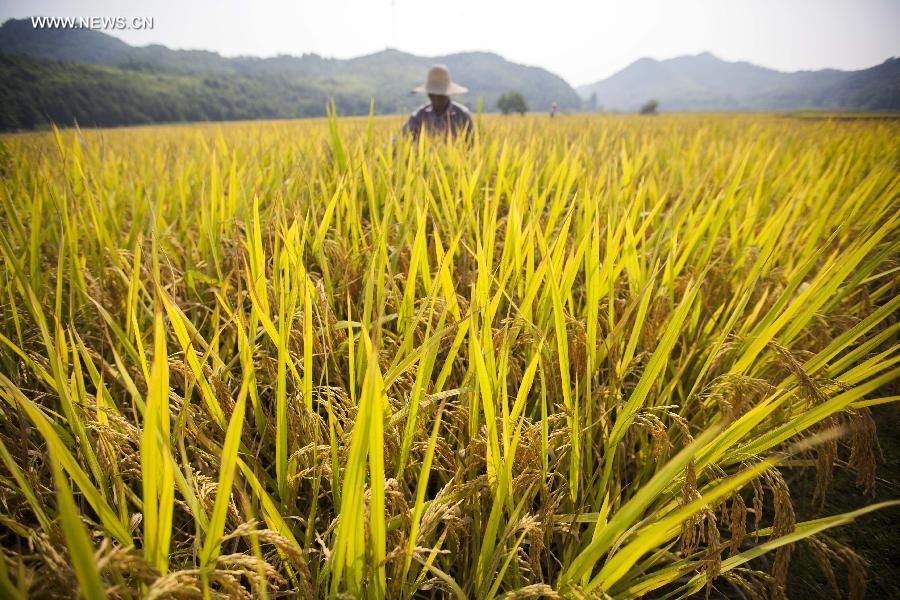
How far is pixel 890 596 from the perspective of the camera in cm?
82

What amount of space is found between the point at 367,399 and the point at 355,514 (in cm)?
14

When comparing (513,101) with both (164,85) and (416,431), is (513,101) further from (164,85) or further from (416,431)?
(416,431)

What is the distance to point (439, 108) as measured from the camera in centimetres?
463

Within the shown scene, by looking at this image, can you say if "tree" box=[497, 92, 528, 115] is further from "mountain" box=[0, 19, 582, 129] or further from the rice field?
the rice field

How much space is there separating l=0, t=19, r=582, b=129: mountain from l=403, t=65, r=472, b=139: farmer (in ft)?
1.20

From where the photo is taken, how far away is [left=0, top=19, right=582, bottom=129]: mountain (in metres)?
21.9

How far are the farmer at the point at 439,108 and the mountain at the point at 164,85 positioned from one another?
366 millimetres

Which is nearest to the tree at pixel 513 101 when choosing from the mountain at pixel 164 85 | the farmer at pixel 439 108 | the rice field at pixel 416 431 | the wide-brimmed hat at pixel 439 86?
the mountain at pixel 164 85

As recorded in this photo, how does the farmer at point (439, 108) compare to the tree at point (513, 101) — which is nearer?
the farmer at point (439, 108)

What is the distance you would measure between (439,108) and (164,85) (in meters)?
64.7

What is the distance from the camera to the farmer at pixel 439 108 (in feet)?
13.8

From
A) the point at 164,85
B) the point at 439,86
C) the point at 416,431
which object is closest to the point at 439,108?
the point at 439,86

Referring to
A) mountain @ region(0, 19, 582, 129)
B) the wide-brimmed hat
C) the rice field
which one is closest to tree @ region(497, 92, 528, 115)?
mountain @ region(0, 19, 582, 129)

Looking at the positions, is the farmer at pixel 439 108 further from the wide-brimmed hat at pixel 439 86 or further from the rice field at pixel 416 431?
the rice field at pixel 416 431
